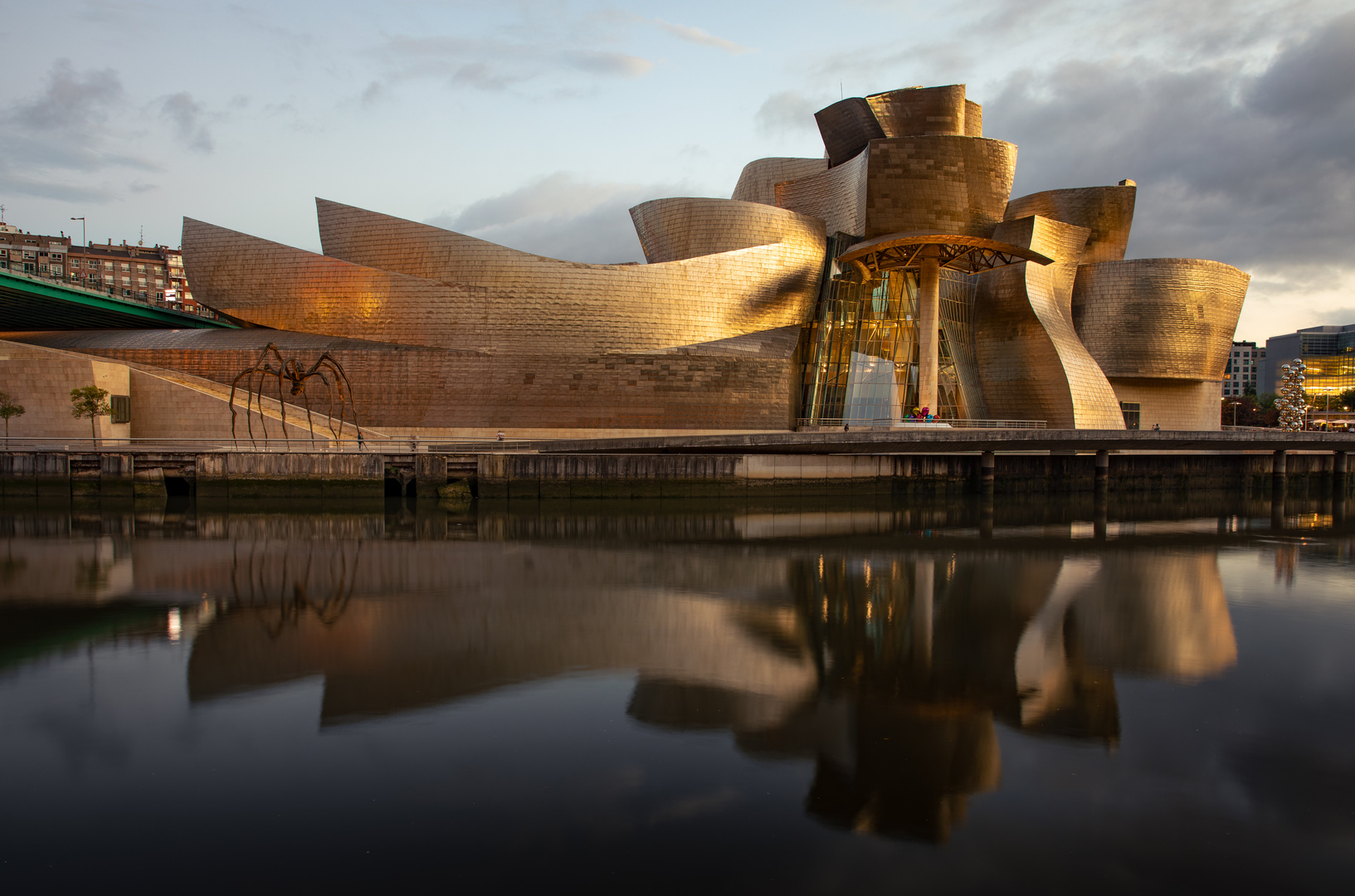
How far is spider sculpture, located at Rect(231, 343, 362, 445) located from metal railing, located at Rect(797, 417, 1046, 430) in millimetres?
14011

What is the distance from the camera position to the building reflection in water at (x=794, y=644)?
5.18 m

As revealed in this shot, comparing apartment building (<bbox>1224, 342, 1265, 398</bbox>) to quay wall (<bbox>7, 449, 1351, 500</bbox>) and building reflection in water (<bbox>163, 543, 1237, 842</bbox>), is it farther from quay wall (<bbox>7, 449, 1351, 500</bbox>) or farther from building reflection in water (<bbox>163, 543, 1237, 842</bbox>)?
building reflection in water (<bbox>163, 543, 1237, 842</bbox>)

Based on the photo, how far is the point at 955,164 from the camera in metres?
25.5

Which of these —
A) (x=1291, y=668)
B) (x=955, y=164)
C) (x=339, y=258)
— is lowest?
(x=1291, y=668)

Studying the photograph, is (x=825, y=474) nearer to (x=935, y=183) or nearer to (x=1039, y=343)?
(x=935, y=183)

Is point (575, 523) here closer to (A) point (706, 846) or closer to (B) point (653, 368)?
(B) point (653, 368)

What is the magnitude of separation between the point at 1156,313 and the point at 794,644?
27.9 m

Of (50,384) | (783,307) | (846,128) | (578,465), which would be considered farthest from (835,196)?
(50,384)

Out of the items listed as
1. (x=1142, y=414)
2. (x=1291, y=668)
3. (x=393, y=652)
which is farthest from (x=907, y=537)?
(x=1142, y=414)

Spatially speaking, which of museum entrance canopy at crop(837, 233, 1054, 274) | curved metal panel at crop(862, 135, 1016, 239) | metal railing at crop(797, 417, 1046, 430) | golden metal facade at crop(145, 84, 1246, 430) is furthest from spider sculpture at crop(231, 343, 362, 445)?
curved metal panel at crop(862, 135, 1016, 239)

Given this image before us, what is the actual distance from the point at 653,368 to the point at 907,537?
11.7 m

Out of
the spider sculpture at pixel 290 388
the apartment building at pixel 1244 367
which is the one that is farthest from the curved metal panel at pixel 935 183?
the apartment building at pixel 1244 367

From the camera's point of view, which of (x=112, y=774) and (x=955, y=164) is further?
(x=955, y=164)

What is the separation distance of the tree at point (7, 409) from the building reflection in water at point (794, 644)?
46.0 ft
